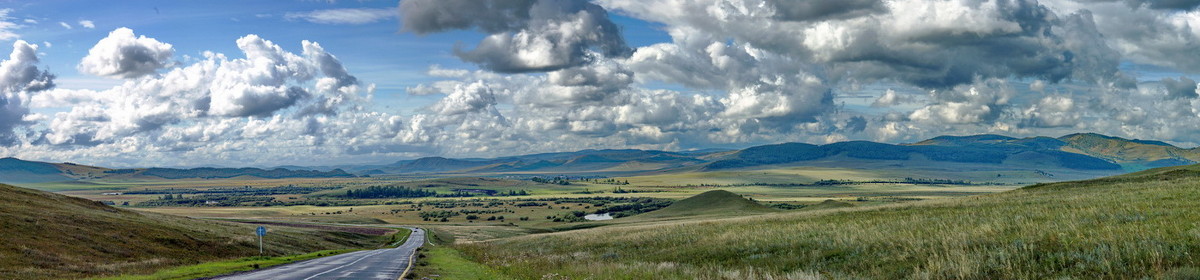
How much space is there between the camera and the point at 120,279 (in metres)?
32.2

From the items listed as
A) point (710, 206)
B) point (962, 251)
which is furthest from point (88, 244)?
point (710, 206)

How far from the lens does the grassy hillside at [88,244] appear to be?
39062 millimetres

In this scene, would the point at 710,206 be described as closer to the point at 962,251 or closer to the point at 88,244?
the point at 88,244

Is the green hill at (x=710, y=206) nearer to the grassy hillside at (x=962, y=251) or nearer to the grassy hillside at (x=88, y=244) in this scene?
the grassy hillside at (x=88, y=244)

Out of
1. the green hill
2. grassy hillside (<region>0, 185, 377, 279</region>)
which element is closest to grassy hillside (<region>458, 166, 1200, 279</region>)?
grassy hillside (<region>0, 185, 377, 279</region>)

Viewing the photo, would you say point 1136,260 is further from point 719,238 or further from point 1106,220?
point 719,238

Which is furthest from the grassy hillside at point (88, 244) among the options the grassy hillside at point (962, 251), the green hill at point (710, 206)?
the green hill at point (710, 206)

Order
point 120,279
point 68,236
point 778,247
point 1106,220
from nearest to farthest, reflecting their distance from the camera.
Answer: point 1106,220 < point 778,247 < point 120,279 < point 68,236

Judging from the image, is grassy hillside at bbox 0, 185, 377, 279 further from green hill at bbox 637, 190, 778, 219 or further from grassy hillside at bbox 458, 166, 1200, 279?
green hill at bbox 637, 190, 778, 219

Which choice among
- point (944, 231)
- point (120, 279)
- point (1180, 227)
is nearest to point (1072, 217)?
point (944, 231)

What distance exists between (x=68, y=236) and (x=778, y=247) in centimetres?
5219

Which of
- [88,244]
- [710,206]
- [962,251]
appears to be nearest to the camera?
[962,251]

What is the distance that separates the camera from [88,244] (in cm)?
4962

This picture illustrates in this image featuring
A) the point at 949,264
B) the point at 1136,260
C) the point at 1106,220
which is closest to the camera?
the point at 1136,260
